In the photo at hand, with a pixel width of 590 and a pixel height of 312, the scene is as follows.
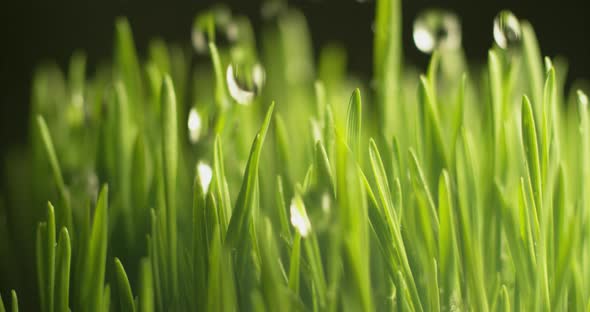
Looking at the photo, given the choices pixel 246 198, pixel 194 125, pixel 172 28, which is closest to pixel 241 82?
pixel 194 125

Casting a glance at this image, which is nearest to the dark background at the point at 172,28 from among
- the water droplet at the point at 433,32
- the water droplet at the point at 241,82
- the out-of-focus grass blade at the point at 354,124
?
the water droplet at the point at 433,32

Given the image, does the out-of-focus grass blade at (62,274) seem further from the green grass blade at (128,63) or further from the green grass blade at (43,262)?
the green grass blade at (128,63)

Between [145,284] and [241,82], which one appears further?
[241,82]

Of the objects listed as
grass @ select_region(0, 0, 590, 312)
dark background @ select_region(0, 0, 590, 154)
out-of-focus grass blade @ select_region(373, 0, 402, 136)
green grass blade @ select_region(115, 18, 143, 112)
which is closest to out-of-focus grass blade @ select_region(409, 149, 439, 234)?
grass @ select_region(0, 0, 590, 312)

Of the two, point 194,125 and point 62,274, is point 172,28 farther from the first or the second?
point 62,274

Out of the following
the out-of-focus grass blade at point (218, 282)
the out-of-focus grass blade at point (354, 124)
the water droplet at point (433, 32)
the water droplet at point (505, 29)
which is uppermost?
the water droplet at point (433, 32)

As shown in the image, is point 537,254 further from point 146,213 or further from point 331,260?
point 146,213

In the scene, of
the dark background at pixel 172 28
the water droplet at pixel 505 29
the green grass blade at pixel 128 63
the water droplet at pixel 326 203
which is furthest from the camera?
the dark background at pixel 172 28
